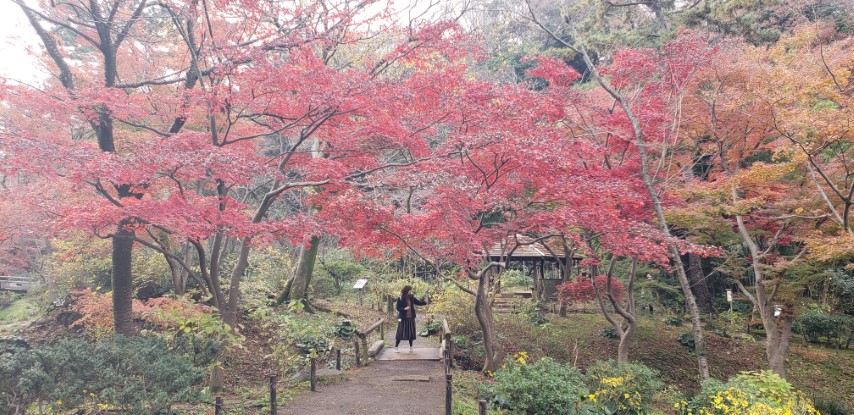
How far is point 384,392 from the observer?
265 inches

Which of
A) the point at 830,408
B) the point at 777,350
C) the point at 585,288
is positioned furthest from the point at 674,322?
the point at 830,408

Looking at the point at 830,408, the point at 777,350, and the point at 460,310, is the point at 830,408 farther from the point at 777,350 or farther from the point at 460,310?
the point at 460,310

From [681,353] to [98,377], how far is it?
12751mm

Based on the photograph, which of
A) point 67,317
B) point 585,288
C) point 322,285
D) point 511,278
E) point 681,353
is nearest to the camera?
point 67,317

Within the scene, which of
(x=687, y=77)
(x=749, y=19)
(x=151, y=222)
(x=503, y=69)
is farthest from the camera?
(x=503, y=69)

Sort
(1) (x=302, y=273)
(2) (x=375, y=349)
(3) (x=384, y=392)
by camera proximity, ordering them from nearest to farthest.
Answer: (3) (x=384, y=392) → (2) (x=375, y=349) → (1) (x=302, y=273)

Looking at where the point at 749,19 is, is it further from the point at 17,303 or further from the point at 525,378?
the point at 17,303

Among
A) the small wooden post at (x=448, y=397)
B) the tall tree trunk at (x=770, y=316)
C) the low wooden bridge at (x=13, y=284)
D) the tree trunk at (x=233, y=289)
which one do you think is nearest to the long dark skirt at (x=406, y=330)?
the tree trunk at (x=233, y=289)

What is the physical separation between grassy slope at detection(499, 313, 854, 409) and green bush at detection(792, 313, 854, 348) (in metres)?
0.39

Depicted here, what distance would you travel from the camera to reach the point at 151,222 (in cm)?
546

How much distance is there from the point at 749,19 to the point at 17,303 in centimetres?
2779

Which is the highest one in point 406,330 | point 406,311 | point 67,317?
point 406,311

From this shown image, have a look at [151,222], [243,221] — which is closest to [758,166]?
[243,221]

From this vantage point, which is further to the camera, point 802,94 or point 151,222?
point 802,94
